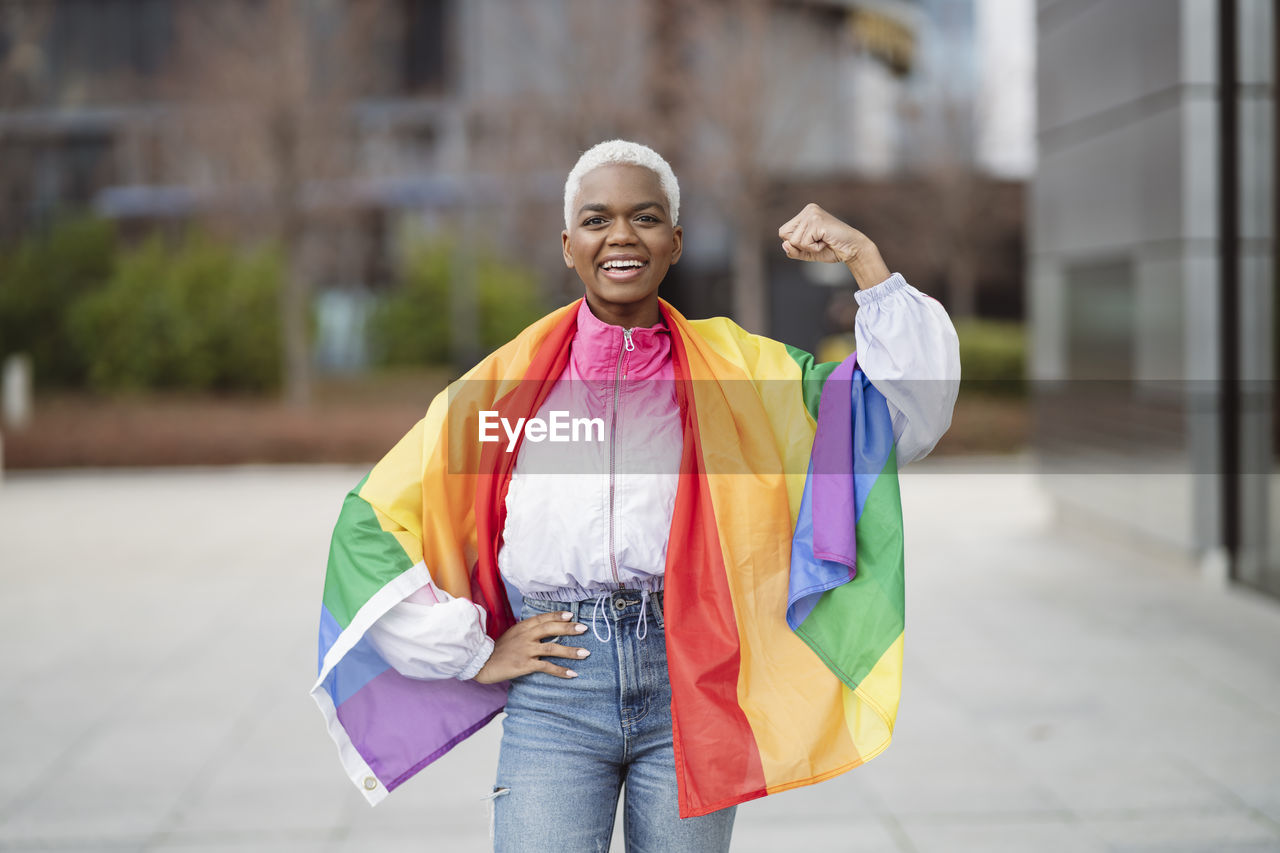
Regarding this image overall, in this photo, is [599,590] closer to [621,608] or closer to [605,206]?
[621,608]

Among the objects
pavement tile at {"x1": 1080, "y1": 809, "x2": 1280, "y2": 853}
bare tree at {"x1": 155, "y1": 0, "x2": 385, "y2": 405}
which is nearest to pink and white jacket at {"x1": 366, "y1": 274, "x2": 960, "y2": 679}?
pavement tile at {"x1": 1080, "y1": 809, "x2": 1280, "y2": 853}

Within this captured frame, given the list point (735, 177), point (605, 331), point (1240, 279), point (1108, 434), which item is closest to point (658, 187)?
point (605, 331)

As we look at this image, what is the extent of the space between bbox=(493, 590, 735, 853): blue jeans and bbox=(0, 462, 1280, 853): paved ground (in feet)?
7.19

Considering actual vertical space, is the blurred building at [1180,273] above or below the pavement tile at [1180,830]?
above

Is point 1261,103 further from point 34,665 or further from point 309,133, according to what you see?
point 309,133

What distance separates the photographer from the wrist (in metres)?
2.31

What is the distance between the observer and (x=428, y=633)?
247 centimetres

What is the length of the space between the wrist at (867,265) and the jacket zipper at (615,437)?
0.46m

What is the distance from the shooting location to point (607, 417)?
2.50 metres

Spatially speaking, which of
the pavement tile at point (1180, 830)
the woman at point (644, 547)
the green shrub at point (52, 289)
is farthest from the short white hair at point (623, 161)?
the green shrub at point (52, 289)

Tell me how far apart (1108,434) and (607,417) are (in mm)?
8407

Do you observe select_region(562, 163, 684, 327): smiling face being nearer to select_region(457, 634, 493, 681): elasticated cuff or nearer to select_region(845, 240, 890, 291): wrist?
select_region(845, 240, 890, 291): wrist

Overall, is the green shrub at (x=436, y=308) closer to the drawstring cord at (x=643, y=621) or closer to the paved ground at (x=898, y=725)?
the paved ground at (x=898, y=725)

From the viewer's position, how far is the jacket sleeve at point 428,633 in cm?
246
